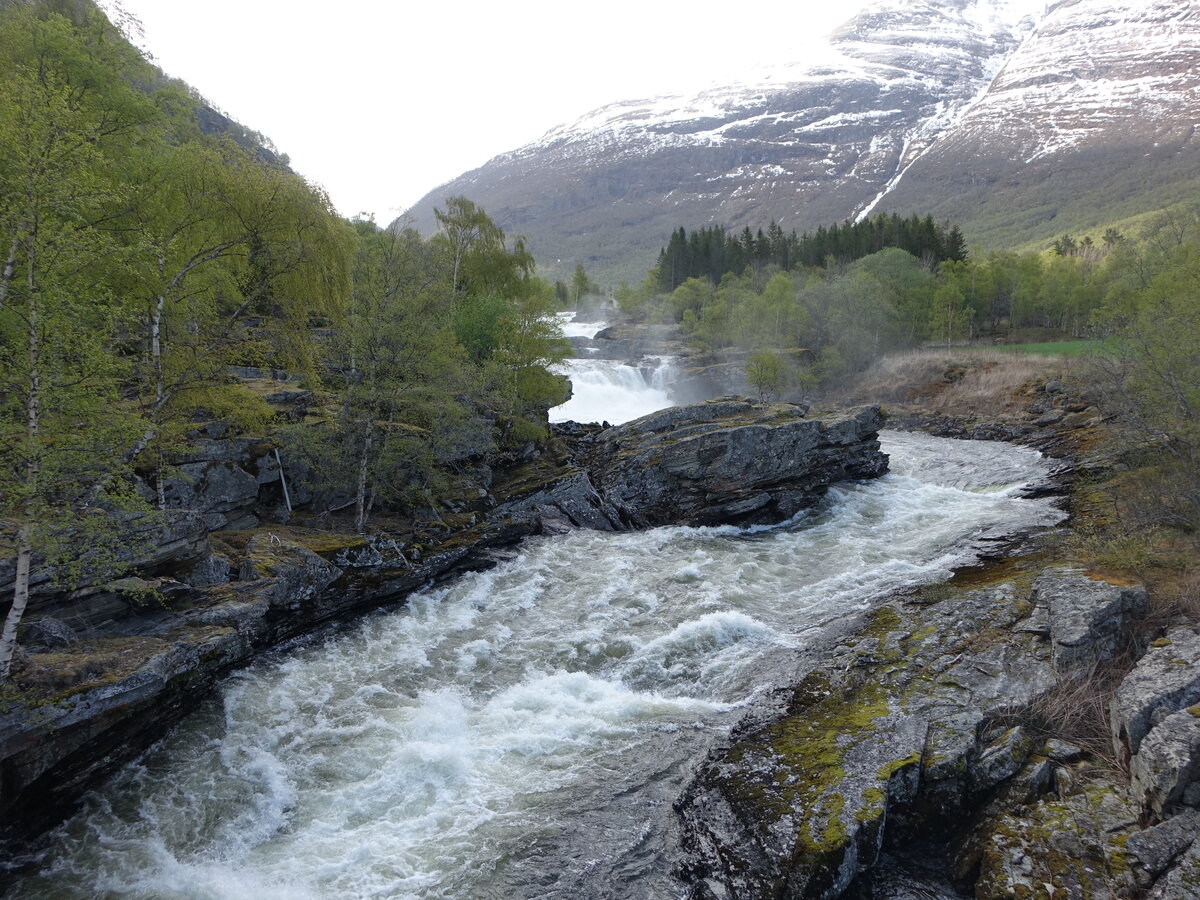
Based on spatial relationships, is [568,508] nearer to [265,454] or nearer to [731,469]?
[731,469]

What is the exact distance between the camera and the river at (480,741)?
935cm

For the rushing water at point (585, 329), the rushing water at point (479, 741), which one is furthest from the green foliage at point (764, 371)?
the rushing water at point (585, 329)

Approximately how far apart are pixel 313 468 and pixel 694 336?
200 feet

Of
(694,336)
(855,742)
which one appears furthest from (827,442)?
(694,336)

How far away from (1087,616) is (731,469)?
16007 mm

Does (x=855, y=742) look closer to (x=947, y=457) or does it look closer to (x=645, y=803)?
(x=645, y=803)

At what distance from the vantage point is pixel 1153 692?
932 cm

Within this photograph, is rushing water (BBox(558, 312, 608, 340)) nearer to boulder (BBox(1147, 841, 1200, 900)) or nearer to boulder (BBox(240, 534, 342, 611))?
boulder (BBox(240, 534, 342, 611))

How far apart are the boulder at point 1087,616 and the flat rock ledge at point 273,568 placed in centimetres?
1395

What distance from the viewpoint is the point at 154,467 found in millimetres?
17172

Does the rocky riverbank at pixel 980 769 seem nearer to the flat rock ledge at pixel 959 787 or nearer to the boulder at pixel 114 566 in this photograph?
the flat rock ledge at pixel 959 787

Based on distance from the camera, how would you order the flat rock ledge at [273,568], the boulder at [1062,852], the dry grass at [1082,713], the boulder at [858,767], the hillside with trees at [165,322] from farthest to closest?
the flat rock ledge at [273,568]
the hillside with trees at [165,322]
the dry grass at [1082,713]
the boulder at [858,767]
the boulder at [1062,852]

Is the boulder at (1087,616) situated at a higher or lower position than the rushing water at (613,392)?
lower

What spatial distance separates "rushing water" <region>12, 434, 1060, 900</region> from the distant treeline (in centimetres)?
8329
